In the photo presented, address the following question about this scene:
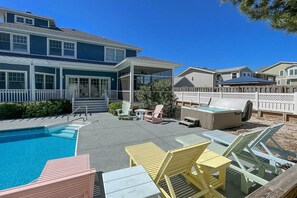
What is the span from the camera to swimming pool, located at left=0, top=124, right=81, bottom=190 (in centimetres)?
392

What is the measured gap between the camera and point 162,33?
25156 millimetres

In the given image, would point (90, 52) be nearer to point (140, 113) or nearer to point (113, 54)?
point (113, 54)

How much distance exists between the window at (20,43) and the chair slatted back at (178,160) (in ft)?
56.6

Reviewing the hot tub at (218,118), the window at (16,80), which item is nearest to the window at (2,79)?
the window at (16,80)

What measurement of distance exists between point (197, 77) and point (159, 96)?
2213 cm

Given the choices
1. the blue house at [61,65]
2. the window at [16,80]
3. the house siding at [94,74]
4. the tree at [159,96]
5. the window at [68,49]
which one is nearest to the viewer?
the tree at [159,96]

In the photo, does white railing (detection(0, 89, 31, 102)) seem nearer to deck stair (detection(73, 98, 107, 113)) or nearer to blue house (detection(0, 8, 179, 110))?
blue house (detection(0, 8, 179, 110))

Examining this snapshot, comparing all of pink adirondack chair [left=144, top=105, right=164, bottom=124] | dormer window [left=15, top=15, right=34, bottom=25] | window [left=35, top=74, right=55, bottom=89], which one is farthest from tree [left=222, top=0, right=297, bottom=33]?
dormer window [left=15, top=15, right=34, bottom=25]

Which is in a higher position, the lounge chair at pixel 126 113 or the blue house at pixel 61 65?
the blue house at pixel 61 65

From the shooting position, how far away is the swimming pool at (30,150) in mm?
3918

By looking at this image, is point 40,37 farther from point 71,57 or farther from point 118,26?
point 118,26

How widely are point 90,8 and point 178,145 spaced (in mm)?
14302

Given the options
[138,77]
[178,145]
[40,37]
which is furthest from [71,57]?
[178,145]

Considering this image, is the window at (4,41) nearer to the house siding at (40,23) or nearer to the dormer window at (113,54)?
the house siding at (40,23)
